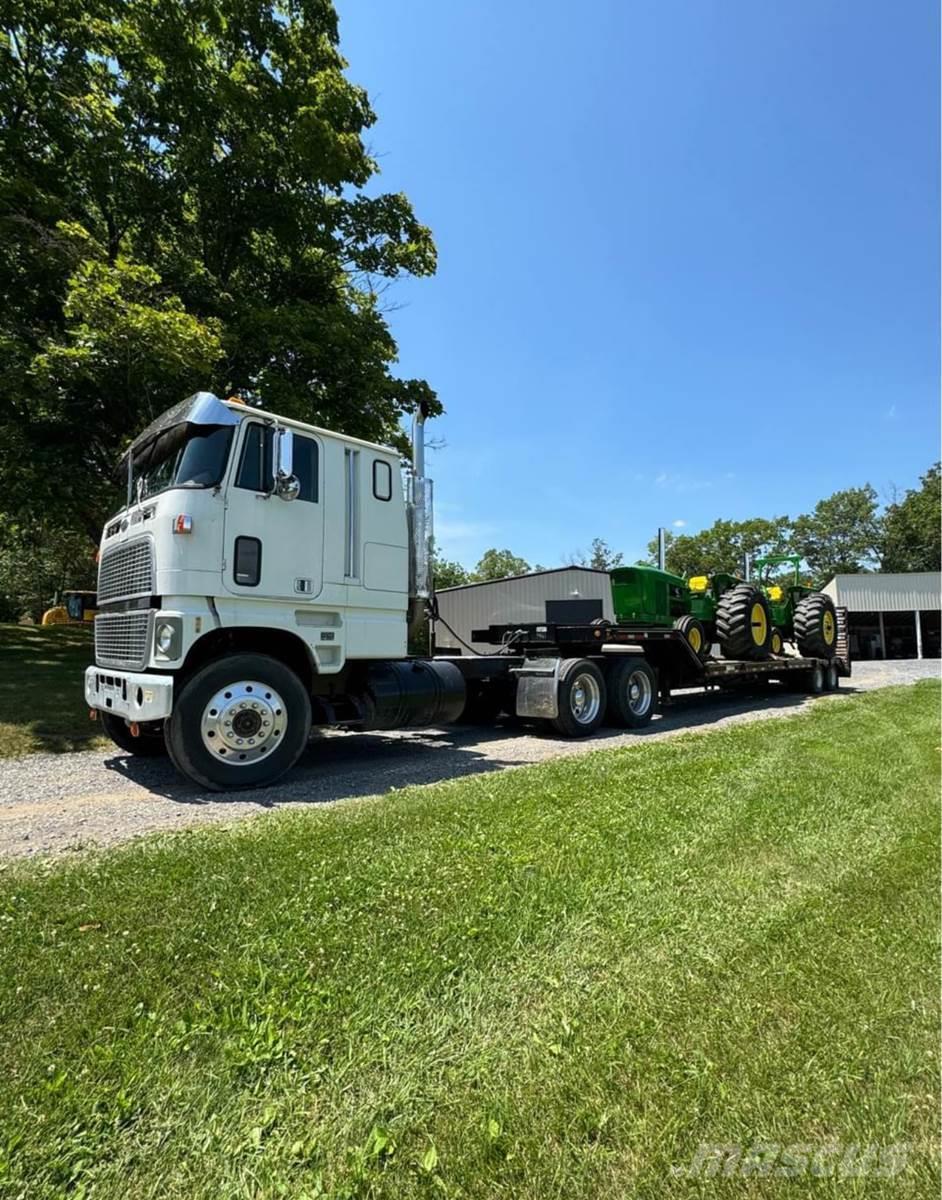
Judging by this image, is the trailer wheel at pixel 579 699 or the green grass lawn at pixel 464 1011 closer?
the green grass lawn at pixel 464 1011

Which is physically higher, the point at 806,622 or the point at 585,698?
the point at 806,622

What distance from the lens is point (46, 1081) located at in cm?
178

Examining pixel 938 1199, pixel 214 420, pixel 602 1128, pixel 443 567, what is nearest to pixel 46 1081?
pixel 602 1128

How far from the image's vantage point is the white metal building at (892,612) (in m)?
35.2

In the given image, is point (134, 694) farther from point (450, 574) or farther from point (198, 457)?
point (450, 574)

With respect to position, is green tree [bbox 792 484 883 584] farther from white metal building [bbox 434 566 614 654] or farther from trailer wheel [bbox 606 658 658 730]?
A: trailer wheel [bbox 606 658 658 730]

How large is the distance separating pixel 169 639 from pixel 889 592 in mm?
39609

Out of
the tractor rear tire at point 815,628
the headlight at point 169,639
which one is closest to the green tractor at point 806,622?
the tractor rear tire at point 815,628

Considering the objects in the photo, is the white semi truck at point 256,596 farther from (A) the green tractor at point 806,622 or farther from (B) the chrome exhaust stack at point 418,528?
(A) the green tractor at point 806,622

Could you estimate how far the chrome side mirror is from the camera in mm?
5953

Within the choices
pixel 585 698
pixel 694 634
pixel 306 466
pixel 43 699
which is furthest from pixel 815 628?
pixel 43 699

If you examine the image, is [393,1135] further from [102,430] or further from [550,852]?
[102,430]

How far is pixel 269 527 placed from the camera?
6000 millimetres

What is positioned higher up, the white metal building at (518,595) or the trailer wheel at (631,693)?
the white metal building at (518,595)
